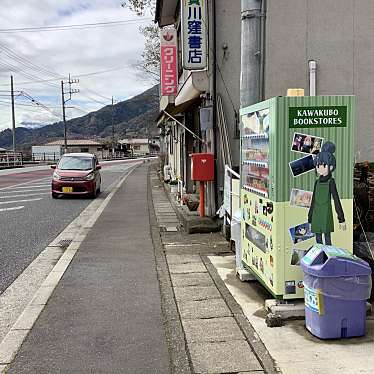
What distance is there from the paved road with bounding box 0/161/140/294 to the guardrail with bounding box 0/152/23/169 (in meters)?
25.7

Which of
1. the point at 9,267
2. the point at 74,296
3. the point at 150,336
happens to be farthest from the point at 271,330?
the point at 9,267

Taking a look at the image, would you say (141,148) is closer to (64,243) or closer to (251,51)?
(64,243)

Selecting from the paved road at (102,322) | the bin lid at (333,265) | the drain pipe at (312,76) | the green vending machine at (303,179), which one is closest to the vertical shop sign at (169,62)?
the drain pipe at (312,76)

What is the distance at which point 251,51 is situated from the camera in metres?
6.12

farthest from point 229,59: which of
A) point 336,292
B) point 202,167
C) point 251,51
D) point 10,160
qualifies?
point 10,160

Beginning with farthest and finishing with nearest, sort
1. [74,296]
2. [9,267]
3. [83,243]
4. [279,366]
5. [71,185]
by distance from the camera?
[71,185], [83,243], [9,267], [74,296], [279,366]

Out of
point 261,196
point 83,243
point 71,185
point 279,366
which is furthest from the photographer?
point 71,185

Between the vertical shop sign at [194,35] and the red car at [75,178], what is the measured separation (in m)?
10.1

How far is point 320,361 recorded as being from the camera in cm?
395

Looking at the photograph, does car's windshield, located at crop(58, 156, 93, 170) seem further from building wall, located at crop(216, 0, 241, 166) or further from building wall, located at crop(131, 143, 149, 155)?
building wall, located at crop(131, 143, 149, 155)

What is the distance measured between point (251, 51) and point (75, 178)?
533 inches

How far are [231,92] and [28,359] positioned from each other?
7148 mm

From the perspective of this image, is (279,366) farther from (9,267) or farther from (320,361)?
(9,267)

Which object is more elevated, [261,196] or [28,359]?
[261,196]
